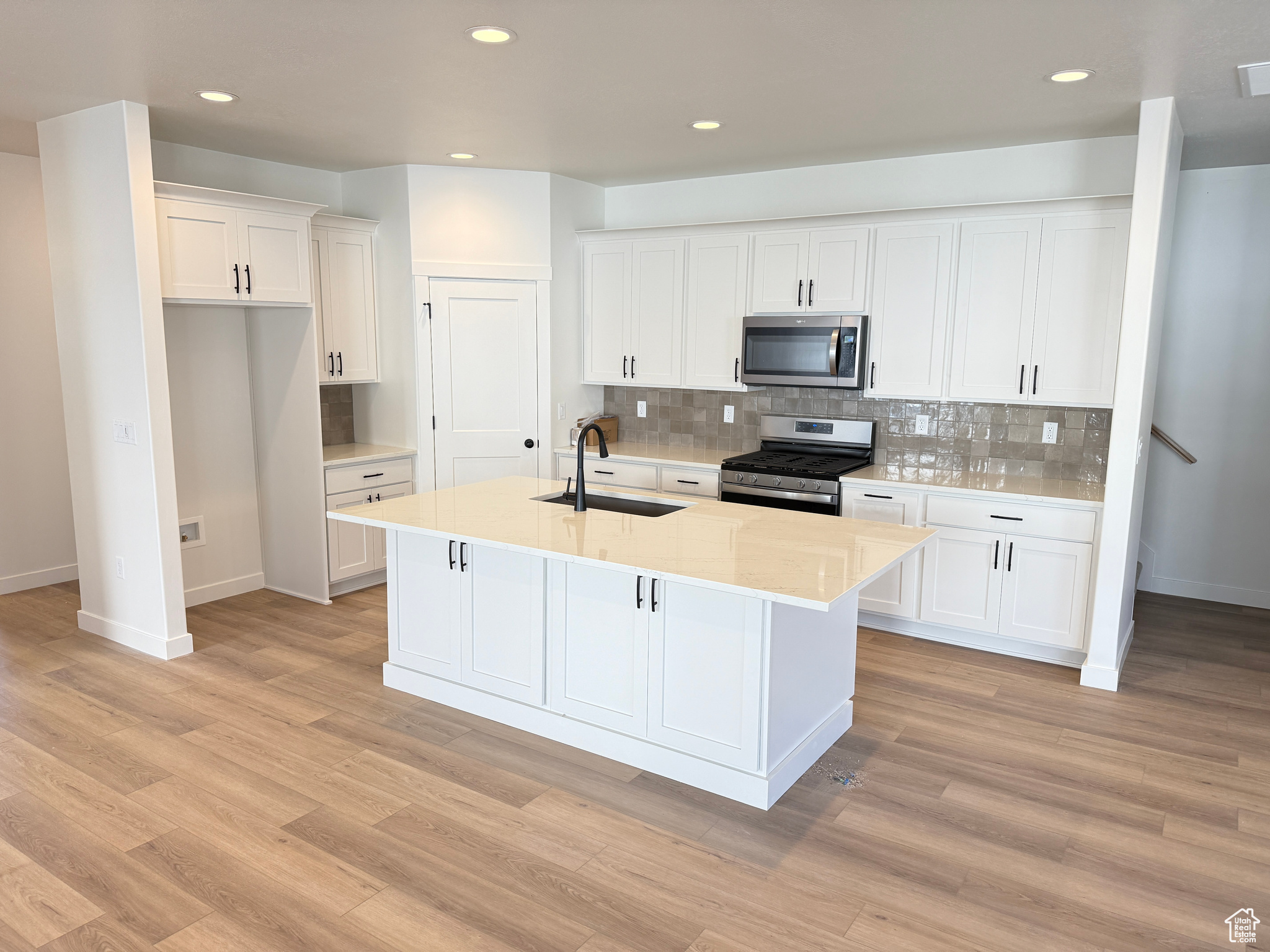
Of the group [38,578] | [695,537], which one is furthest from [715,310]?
[38,578]

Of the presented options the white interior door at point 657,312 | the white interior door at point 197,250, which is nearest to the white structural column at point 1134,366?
the white interior door at point 657,312

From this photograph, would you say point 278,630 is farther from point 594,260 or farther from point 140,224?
point 594,260

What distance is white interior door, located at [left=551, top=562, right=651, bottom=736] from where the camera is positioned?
310 centimetres

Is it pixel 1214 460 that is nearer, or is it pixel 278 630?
pixel 278 630

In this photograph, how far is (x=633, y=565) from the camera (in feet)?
8.90

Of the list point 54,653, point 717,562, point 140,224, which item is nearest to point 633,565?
point 717,562

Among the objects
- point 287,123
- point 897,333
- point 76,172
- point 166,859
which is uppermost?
point 287,123

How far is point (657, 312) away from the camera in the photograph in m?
5.55

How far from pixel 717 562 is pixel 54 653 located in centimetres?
365

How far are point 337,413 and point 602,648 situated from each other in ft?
10.8

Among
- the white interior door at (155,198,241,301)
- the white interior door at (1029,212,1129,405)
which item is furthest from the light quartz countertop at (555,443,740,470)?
the white interior door at (155,198,241,301)

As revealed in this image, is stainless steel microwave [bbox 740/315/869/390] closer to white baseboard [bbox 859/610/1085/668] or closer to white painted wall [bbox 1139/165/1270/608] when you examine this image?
white baseboard [bbox 859/610/1085/668]

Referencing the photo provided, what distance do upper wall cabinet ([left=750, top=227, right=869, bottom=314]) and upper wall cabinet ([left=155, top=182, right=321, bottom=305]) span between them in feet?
8.76

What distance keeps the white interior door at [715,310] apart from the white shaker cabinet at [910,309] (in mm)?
851
